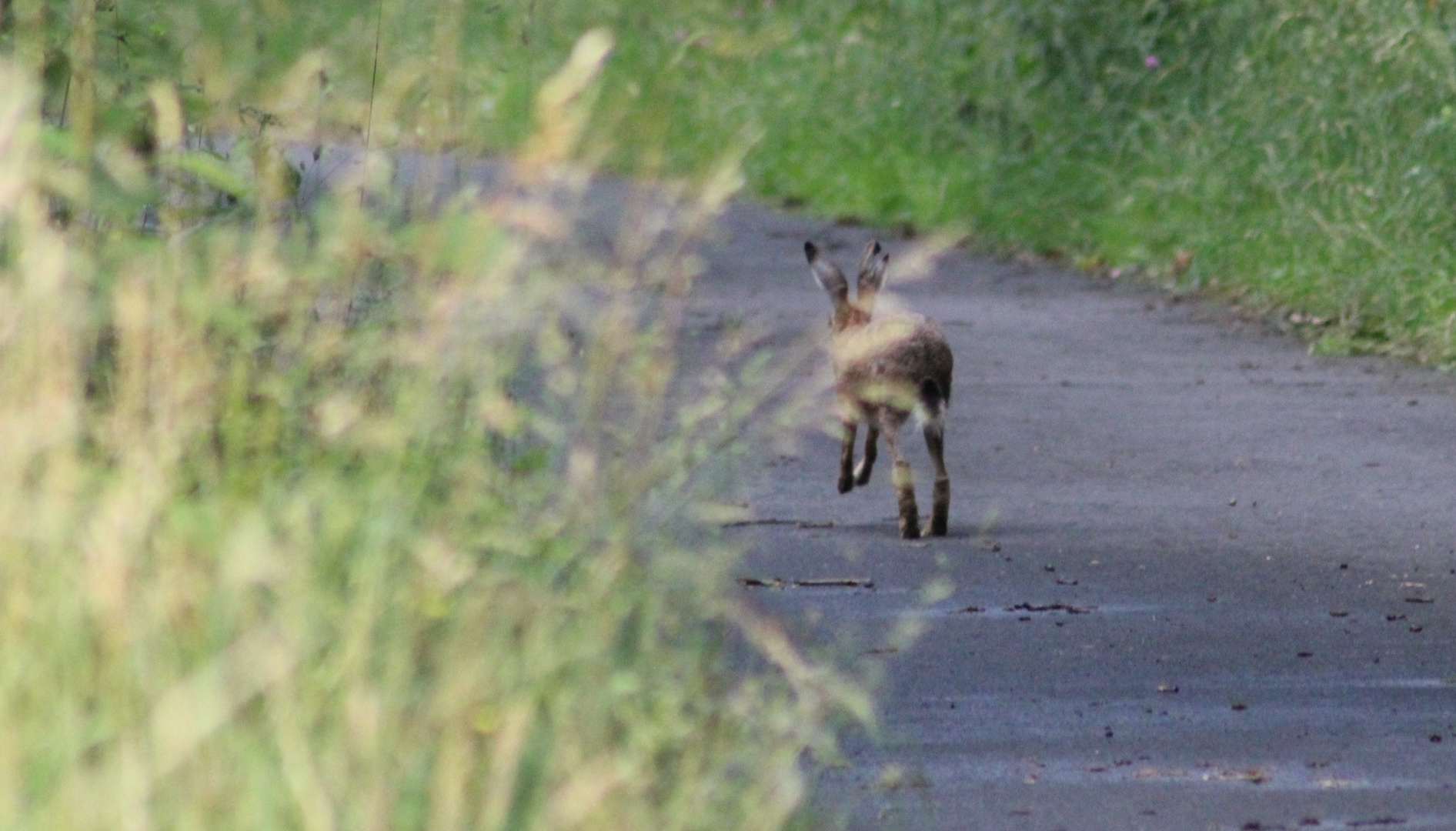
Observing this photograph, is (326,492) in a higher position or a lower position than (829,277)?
lower

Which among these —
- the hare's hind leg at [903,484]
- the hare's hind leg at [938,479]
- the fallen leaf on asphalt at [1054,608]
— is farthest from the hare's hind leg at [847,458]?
the fallen leaf on asphalt at [1054,608]

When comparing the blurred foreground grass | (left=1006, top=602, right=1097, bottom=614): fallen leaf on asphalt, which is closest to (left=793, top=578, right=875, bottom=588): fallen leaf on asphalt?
(left=1006, top=602, right=1097, bottom=614): fallen leaf on asphalt

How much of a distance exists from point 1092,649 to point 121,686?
3.39 metres

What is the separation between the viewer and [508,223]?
4266 mm

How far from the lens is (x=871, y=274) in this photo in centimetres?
896

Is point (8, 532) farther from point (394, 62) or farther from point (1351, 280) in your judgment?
point (1351, 280)

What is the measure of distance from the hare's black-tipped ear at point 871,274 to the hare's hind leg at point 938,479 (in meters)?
0.80

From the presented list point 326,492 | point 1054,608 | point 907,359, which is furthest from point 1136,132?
point 326,492

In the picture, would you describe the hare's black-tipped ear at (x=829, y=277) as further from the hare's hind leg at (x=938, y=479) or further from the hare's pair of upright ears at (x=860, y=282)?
the hare's hind leg at (x=938, y=479)

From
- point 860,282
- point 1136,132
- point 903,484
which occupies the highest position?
point 1136,132

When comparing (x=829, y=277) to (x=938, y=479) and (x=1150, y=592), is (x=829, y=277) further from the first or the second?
(x=1150, y=592)

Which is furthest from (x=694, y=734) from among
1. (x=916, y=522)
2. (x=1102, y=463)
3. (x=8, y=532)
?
(x=1102, y=463)

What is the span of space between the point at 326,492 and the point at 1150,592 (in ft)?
12.0

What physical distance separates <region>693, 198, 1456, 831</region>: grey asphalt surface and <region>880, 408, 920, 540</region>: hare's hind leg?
3.8 inches
